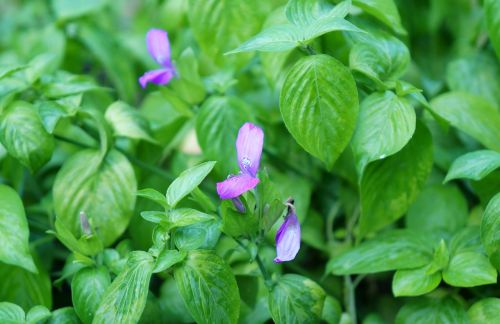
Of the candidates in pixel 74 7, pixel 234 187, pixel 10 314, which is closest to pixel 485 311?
pixel 234 187

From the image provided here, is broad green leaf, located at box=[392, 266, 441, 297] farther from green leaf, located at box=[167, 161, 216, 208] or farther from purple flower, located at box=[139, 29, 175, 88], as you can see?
purple flower, located at box=[139, 29, 175, 88]

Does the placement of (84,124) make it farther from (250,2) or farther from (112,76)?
(112,76)

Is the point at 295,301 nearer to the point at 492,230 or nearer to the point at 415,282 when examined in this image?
the point at 415,282

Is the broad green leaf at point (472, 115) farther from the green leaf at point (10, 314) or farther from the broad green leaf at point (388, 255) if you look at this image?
the green leaf at point (10, 314)

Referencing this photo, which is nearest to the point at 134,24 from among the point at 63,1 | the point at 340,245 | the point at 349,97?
the point at 63,1

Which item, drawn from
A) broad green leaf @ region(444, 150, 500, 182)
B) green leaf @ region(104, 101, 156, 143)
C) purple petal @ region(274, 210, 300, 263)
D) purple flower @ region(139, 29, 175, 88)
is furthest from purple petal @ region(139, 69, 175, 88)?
broad green leaf @ region(444, 150, 500, 182)
